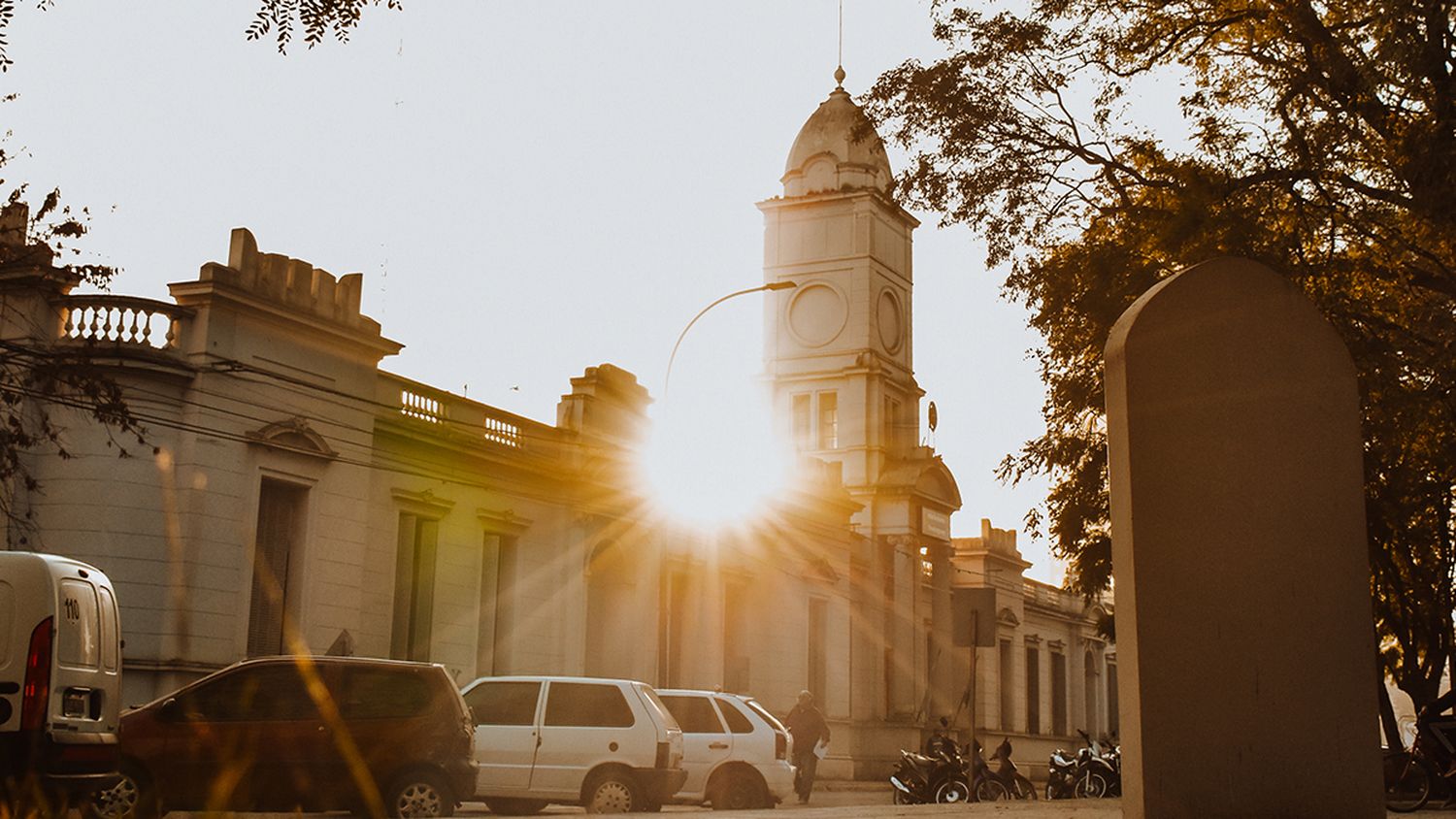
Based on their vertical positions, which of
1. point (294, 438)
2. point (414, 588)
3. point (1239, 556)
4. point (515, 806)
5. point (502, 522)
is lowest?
point (515, 806)

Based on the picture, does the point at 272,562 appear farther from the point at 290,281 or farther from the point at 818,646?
the point at 818,646

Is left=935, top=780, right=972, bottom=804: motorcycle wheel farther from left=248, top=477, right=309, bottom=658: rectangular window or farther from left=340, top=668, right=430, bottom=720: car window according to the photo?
left=340, top=668, right=430, bottom=720: car window

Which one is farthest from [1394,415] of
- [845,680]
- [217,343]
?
[845,680]

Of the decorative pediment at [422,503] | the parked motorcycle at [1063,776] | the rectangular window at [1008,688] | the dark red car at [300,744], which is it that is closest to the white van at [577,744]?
the dark red car at [300,744]

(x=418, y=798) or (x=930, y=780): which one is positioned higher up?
(x=418, y=798)

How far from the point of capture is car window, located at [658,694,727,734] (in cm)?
2114

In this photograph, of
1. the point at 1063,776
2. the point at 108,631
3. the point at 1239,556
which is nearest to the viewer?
the point at 1239,556

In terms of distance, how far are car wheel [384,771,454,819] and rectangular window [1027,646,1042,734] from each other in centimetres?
4829

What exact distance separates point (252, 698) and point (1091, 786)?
1852 centimetres

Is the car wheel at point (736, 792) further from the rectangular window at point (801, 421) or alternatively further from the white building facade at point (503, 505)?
the rectangular window at point (801, 421)

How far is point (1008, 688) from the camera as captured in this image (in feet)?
189

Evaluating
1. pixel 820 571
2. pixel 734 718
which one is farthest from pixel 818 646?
pixel 734 718

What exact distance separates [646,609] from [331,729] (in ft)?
66.7

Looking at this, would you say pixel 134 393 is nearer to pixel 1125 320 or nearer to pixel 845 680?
pixel 1125 320
